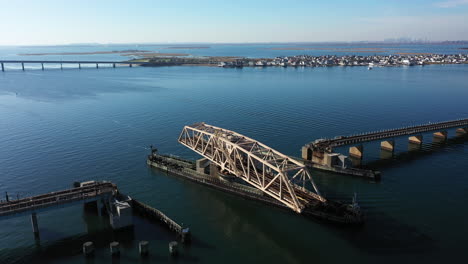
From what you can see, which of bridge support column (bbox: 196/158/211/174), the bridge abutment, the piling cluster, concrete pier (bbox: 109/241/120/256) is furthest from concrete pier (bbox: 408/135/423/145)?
concrete pier (bbox: 109/241/120/256)

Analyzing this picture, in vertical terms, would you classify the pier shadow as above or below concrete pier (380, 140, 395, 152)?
below

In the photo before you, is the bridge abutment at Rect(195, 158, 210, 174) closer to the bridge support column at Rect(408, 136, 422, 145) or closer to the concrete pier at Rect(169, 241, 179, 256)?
the concrete pier at Rect(169, 241, 179, 256)

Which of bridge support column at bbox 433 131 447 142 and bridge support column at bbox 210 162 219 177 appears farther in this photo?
bridge support column at bbox 433 131 447 142

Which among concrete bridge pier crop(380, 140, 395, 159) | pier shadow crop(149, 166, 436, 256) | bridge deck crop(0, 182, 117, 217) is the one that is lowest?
pier shadow crop(149, 166, 436, 256)

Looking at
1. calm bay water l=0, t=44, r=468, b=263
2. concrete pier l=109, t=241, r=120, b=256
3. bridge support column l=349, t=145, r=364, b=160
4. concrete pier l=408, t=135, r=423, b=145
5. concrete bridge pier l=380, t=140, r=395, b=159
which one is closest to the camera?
concrete pier l=109, t=241, r=120, b=256

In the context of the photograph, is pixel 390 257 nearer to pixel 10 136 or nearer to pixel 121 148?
pixel 121 148

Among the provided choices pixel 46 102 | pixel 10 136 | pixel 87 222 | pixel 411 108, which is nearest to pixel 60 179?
pixel 87 222

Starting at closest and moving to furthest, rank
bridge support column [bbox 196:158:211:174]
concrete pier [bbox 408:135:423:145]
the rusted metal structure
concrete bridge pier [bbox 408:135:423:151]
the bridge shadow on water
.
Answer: the bridge shadow on water, bridge support column [bbox 196:158:211:174], the rusted metal structure, concrete bridge pier [bbox 408:135:423:151], concrete pier [bbox 408:135:423:145]
